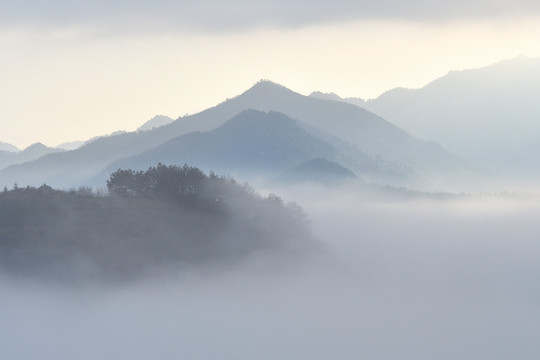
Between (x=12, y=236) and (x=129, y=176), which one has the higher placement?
(x=129, y=176)

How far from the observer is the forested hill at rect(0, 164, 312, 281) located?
147625mm

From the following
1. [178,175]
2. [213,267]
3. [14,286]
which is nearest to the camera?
[14,286]

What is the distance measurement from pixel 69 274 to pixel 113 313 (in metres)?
8.85

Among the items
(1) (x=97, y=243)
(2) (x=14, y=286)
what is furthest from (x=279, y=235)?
(2) (x=14, y=286)

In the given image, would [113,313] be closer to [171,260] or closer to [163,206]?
[171,260]

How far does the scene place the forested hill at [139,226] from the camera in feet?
484

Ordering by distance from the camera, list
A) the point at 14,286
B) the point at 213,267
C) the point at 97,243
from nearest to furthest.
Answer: the point at 14,286, the point at 97,243, the point at 213,267

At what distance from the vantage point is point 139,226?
15912cm

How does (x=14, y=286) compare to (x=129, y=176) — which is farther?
(x=129, y=176)

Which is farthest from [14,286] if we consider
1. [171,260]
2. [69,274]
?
[171,260]

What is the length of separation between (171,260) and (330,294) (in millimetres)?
36912

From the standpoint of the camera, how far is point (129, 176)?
182 m

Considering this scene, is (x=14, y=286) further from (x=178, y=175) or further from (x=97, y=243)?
(x=178, y=175)

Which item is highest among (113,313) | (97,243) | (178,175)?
(178,175)
